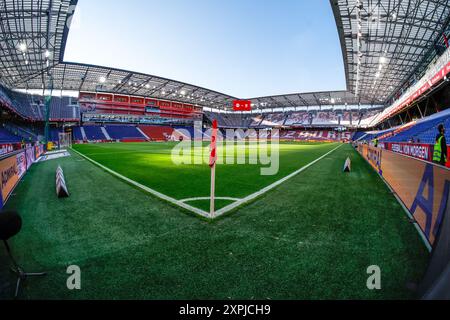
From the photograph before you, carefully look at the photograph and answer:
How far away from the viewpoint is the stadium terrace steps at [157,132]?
218 feet

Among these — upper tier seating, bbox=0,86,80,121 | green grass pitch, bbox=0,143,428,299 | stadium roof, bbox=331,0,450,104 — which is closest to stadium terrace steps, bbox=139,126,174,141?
upper tier seating, bbox=0,86,80,121

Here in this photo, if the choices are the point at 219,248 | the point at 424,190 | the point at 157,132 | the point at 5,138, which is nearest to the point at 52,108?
the point at 157,132

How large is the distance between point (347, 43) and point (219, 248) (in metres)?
33.2

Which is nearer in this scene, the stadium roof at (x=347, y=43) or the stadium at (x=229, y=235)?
the stadium at (x=229, y=235)

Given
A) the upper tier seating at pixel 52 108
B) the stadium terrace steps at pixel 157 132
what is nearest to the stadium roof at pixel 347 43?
the upper tier seating at pixel 52 108

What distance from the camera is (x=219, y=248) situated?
3.36 meters

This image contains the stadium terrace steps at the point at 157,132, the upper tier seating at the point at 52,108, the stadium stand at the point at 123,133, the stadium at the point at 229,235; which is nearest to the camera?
the stadium at the point at 229,235

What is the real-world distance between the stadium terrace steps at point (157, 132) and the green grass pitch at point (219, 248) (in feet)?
205

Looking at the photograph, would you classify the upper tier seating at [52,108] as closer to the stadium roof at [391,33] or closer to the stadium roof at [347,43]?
the stadium roof at [347,43]

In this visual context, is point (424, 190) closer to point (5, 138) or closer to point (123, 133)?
point (5, 138)

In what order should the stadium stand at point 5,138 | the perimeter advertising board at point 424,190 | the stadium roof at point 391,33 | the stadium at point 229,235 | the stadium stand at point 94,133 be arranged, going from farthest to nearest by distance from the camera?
the stadium stand at point 94,133
the stadium stand at point 5,138
the stadium roof at point 391,33
the perimeter advertising board at point 424,190
the stadium at point 229,235
